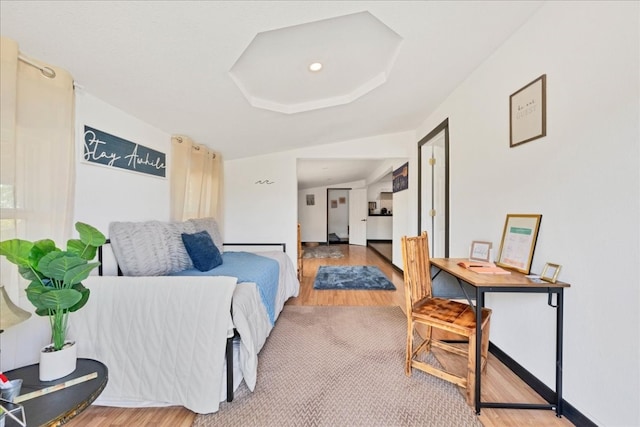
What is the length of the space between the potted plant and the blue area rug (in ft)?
10.1

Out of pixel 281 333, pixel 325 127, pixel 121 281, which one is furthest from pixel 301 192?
pixel 121 281

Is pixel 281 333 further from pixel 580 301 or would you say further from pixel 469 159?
pixel 469 159

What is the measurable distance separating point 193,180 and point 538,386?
358cm

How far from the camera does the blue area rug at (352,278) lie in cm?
396

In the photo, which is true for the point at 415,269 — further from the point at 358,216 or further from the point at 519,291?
the point at 358,216

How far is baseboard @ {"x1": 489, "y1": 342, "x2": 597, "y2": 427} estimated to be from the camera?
1384mm

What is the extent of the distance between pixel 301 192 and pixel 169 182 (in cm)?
628

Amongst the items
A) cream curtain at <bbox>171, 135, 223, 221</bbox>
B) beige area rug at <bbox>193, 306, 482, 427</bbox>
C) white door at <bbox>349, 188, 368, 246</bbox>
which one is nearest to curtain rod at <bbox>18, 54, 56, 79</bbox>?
cream curtain at <bbox>171, 135, 223, 221</bbox>

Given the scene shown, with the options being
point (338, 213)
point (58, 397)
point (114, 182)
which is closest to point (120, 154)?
point (114, 182)

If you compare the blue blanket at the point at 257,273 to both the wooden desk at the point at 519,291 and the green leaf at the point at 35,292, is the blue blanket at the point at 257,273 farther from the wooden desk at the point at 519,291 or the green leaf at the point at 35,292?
the wooden desk at the point at 519,291

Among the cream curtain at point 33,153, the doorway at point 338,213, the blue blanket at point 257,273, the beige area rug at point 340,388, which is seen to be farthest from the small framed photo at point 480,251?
the doorway at point 338,213

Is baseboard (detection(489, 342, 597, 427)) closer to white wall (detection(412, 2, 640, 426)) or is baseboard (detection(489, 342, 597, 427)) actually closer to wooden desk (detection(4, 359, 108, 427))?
white wall (detection(412, 2, 640, 426))

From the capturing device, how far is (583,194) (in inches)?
54.7

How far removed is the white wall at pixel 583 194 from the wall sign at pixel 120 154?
10.1 ft
